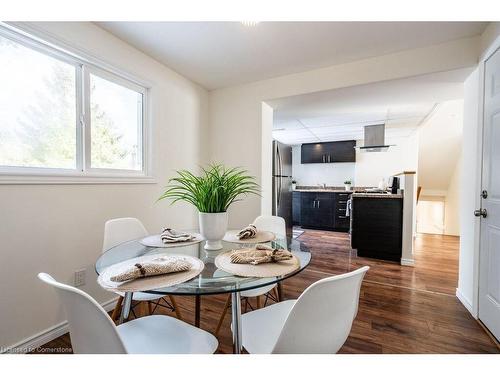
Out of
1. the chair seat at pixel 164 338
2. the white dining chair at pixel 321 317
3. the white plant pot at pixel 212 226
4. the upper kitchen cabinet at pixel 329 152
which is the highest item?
the upper kitchen cabinet at pixel 329 152

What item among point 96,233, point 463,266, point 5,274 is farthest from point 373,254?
point 5,274

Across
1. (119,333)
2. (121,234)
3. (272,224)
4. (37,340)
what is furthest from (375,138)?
(37,340)

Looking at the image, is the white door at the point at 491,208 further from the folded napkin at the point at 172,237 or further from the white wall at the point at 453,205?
the white wall at the point at 453,205

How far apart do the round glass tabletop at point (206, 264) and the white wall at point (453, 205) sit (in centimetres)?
534

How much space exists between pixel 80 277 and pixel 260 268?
1.57 m

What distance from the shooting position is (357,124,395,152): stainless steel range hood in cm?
431

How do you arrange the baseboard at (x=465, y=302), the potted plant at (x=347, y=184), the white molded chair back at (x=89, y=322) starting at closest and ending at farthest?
1. the white molded chair back at (x=89, y=322)
2. the baseboard at (x=465, y=302)
3. the potted plant at (x=347, y=184)

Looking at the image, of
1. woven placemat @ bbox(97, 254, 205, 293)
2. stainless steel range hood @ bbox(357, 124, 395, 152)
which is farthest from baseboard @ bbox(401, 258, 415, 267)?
woven placemat @ bbox(97, 254, 205, 293)

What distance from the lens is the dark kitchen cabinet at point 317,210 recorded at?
215 inches

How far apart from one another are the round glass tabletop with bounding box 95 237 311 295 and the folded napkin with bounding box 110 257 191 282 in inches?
4.0

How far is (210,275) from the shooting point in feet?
3.45

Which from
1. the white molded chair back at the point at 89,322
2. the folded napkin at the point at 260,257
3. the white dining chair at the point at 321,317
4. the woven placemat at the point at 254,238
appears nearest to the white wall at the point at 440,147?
the woven placemat at the point at 254,238
